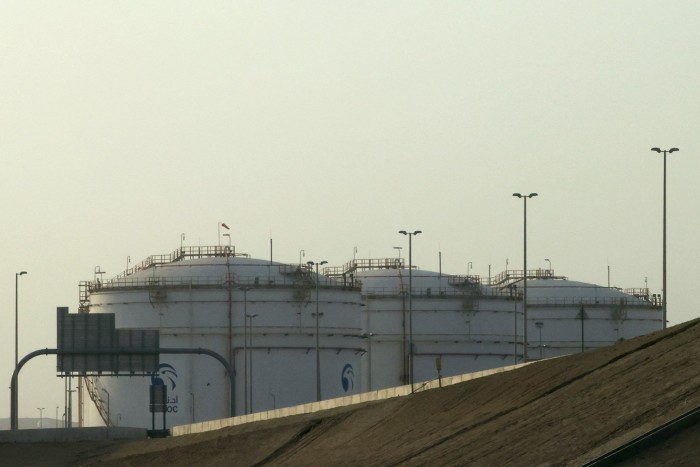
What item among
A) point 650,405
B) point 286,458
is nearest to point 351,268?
point 286,458

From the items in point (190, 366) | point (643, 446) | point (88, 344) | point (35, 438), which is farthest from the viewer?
point (190, 366)

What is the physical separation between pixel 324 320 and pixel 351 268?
19270mm

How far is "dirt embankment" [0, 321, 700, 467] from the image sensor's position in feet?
104

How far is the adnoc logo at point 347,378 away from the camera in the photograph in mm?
Result: 89875

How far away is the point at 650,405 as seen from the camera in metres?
32.3

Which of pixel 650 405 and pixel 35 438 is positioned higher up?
pixel 650 405

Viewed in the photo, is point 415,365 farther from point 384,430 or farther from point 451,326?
point 384,430

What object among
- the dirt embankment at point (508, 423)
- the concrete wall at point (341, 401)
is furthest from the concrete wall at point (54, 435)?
the dirt embankment at point (508, 423)

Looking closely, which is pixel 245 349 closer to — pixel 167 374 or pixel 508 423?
pixel 167 374

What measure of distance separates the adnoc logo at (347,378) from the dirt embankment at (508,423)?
31392 millimetres

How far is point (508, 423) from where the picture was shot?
121 feet

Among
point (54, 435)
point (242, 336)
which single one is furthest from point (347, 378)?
point (54, 435)

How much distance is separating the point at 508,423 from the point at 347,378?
5375 cm

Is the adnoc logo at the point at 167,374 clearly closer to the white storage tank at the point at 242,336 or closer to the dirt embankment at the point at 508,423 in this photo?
the white storage tank at the point at 242,336
